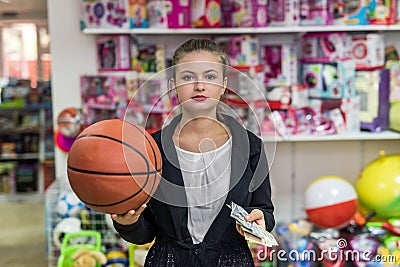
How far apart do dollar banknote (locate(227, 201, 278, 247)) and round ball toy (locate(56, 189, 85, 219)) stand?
4.88 feet

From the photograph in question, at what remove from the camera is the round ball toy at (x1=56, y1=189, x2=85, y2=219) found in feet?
8.46

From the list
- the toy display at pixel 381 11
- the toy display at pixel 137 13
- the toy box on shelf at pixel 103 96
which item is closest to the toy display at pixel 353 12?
the toy display at pixel 381 11

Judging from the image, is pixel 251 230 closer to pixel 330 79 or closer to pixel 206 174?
pixel 206 174

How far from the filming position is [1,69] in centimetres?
591

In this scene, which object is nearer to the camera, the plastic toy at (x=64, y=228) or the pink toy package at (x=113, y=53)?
the plastic toy at (x=64, y=228)

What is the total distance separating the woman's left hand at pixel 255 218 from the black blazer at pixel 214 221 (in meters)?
0.03

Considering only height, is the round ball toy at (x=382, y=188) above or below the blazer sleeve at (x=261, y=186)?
below

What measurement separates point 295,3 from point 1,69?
4095 millimetres

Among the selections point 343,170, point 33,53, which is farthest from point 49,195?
point 33,53

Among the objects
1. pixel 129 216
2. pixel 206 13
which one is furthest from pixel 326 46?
pixel 129 216

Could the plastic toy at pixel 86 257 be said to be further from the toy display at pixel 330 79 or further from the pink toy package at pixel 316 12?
the pink toy package at pixel 316 12

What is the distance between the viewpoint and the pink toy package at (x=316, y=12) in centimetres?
267

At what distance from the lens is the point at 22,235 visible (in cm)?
402

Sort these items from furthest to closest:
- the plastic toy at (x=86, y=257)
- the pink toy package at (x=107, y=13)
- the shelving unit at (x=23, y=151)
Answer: the shelving unit at (x=23, y=151), the pink toy package at (x=107, y=13), the plastic toy at (x=86, y=257)
